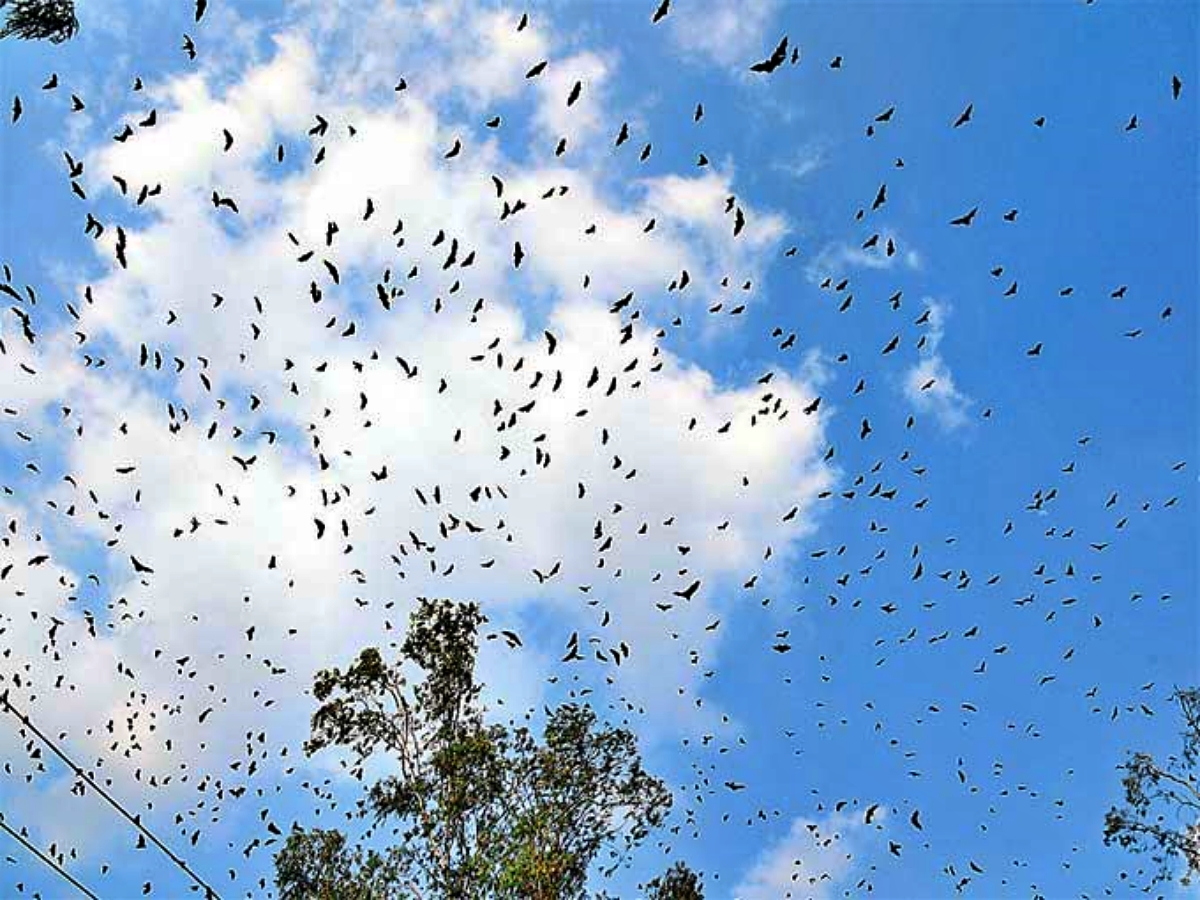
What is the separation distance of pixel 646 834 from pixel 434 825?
6.37 meters

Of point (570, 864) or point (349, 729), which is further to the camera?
point (349, 729)

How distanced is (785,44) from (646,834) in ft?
77.3

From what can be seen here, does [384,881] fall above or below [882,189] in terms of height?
below

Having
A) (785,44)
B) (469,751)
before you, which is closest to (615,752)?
(469,751)

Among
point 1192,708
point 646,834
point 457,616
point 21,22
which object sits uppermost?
point 1192,708

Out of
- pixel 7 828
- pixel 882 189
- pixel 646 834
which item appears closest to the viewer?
pixel 7 828

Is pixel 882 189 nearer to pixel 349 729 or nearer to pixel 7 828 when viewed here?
pixel 7 828

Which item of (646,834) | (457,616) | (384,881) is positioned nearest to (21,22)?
(457,616)

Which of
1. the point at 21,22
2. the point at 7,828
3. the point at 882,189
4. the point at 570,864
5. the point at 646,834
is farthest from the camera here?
the point at 646,834

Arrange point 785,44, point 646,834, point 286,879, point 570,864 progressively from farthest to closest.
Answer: point 286,879
point 646,834
point 570,864
point 785,44

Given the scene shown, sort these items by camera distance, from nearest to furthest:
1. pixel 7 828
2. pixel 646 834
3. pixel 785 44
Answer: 1. pixel 7 828
2. pixel 785 44
3. pixel 646 834

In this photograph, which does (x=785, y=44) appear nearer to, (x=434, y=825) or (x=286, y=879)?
(x=434, y=825)

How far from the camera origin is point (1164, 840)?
34.2 metres

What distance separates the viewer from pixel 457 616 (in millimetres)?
31031
